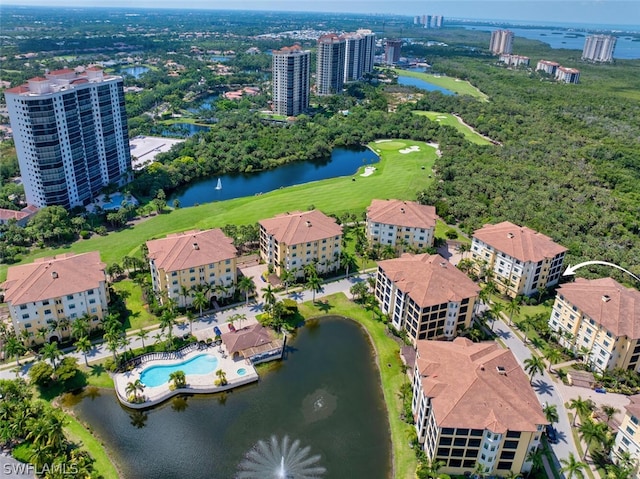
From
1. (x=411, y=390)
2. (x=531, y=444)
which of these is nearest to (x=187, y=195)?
(x=411, y=390)

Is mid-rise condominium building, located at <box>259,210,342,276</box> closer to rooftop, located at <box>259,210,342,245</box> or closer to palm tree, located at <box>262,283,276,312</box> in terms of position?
rooftop, located at <box>259,210,342,245</box>

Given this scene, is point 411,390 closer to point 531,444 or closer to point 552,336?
point 531,444

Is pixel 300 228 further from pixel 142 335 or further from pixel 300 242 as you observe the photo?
pixel 142 335

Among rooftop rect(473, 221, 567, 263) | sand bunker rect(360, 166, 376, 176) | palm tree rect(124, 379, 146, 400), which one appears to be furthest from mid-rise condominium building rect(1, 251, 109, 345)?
sand bunker rect(360, 166, 376, 176)

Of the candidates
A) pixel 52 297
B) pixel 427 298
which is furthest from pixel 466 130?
pixel 52 297

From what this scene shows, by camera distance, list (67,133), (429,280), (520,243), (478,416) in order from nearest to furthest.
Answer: (478,416) → (429,280) → (520,243) → (67,133)

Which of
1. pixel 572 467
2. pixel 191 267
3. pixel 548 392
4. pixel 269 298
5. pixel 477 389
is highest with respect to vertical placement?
pixel 191 267
